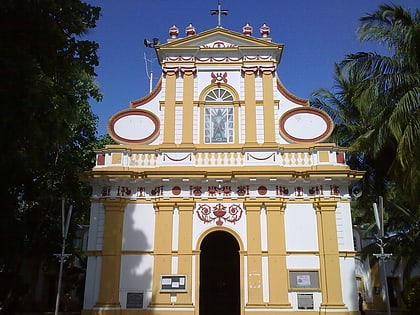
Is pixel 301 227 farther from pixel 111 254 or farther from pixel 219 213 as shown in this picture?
pixel 111 254

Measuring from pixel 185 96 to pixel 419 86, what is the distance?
8.13 meters

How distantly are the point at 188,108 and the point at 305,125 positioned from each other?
4.32 meters

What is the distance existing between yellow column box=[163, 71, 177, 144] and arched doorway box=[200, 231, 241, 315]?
4.06 metres

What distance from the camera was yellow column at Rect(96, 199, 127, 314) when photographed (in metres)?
14.6

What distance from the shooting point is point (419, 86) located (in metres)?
12.1

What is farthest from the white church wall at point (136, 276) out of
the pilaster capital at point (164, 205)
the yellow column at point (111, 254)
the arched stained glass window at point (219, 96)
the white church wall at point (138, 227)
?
the arched stained glass window at point (219, 96)

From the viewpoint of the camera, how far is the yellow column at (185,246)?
14562 millimetres

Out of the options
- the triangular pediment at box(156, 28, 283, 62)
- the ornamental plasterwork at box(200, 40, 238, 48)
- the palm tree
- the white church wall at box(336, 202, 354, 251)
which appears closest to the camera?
the palm tree

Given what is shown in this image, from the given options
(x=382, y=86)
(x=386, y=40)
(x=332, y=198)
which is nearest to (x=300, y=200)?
(x=332, y=198)

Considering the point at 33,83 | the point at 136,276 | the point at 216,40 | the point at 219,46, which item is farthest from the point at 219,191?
the point at 33,83

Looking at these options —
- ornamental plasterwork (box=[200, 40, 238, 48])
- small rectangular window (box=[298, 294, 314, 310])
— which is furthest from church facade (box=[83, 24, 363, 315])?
ornamental plasterwork (box=[200, 40, 238, 48])

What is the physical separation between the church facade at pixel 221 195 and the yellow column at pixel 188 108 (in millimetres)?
Answer: 38

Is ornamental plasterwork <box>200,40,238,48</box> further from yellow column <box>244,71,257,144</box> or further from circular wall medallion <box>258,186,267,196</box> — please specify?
circular wall medallion <box>258,186,267,196</box>

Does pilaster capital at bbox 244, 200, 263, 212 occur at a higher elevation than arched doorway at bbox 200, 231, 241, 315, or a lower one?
higher
